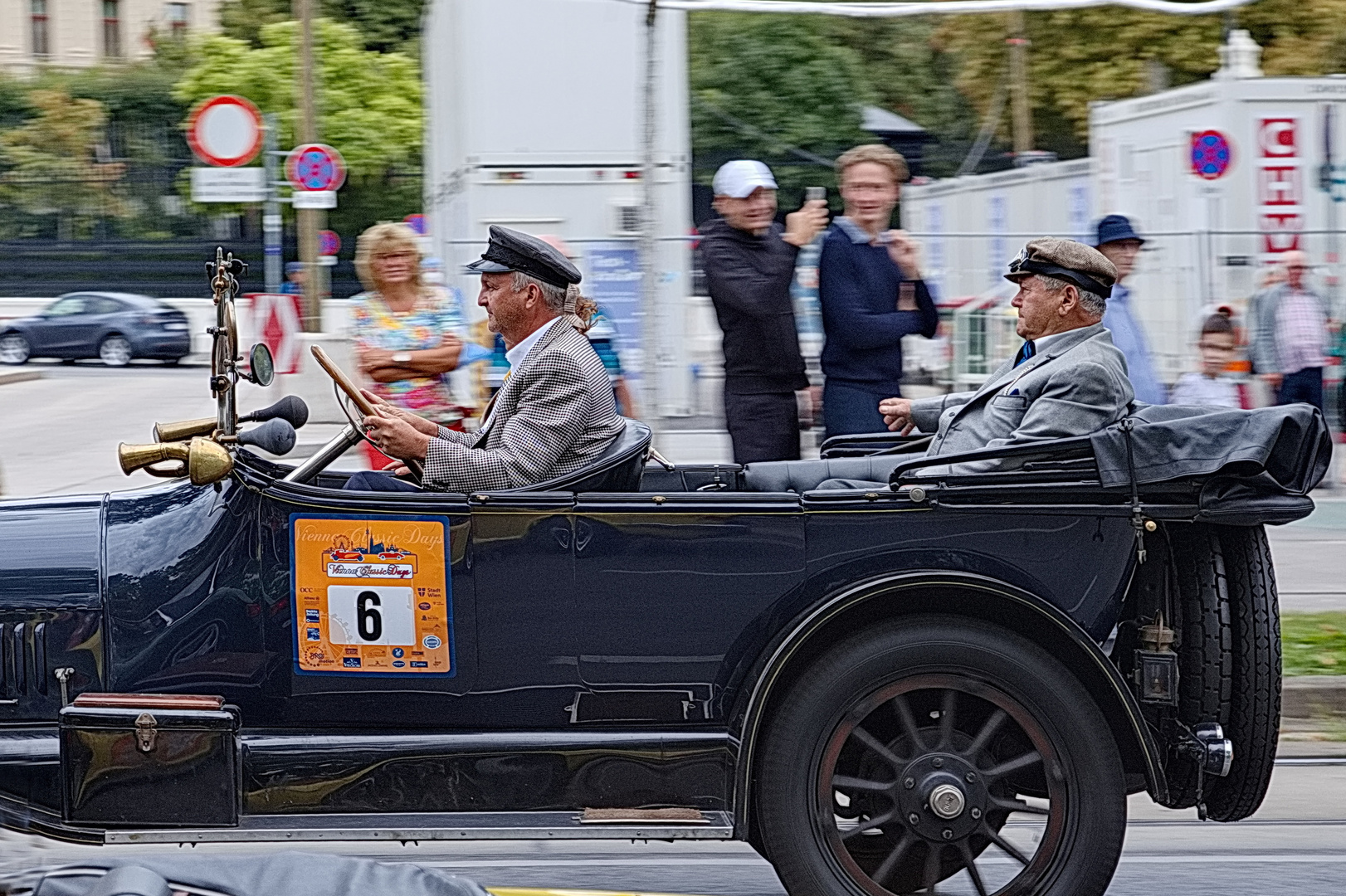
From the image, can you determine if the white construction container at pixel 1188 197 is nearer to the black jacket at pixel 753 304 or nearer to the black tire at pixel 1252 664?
the black jacket at pixel 753 304

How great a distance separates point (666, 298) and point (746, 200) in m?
7.10

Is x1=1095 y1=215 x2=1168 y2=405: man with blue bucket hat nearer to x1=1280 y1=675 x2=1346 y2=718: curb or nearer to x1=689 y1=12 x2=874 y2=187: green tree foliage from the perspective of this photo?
x1=1280 y1=675 x2=1346 y2=718: curb

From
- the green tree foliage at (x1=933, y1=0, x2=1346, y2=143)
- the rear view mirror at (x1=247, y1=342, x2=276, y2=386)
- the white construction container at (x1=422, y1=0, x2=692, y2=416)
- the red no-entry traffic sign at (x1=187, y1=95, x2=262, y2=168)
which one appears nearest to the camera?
the rear view mirror at (x1=247, y1=342, x2=276, y2=386)

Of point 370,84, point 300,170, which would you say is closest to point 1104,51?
point 370,84

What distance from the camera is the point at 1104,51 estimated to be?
107 feet

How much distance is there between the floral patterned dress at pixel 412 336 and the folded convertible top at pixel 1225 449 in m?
3.58

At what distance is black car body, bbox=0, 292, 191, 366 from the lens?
2977cm

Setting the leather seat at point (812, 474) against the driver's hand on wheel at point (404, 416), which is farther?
the leather seat at point (812, 474)

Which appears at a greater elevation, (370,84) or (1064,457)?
(370,84)

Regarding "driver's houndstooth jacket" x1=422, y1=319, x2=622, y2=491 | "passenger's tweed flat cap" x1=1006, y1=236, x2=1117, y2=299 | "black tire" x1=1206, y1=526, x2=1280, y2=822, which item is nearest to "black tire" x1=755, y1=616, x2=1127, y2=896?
"black tire" x1=1206, y1=526, x2=1280, y2=822

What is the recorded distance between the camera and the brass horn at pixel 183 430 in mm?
4168

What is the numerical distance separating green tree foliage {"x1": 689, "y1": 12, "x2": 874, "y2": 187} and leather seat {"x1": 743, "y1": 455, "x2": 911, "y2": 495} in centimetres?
3148

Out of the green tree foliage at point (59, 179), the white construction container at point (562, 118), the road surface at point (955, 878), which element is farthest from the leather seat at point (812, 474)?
the green tree foliage at point (59, 179)

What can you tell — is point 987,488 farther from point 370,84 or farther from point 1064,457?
point 370,84
